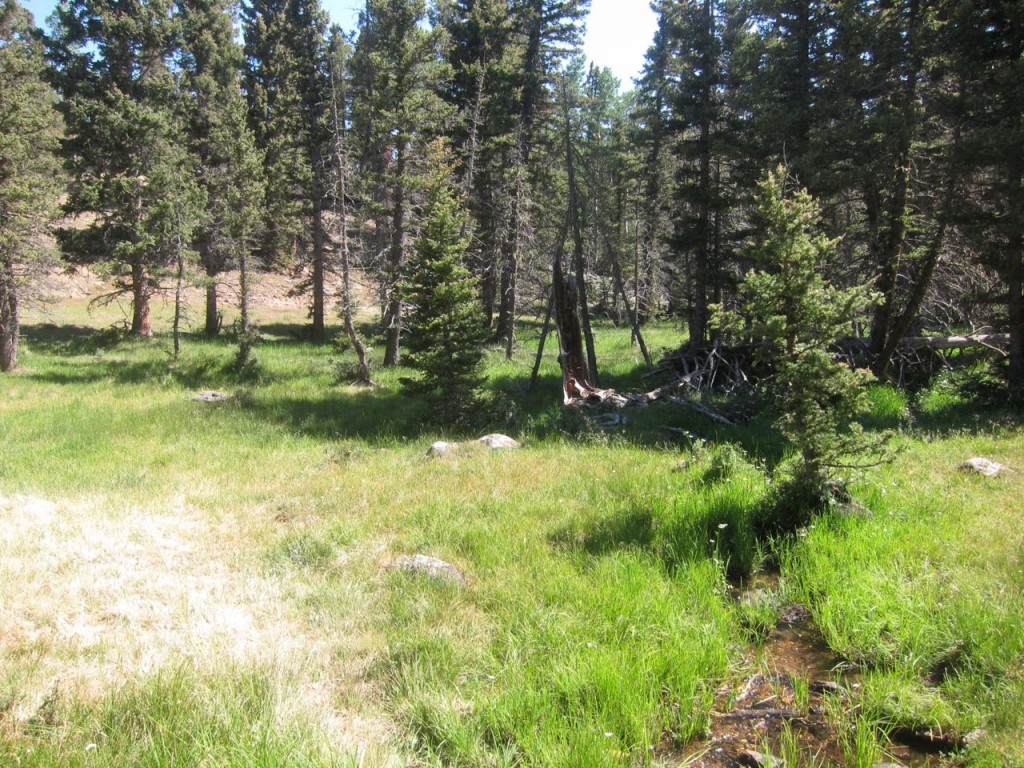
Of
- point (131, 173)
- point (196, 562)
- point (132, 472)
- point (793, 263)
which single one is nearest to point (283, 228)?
point (131, 173)

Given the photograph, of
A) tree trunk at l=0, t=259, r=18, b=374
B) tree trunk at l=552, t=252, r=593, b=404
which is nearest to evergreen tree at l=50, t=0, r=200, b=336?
tree trunk at l=0, t=259, r=18, b=374

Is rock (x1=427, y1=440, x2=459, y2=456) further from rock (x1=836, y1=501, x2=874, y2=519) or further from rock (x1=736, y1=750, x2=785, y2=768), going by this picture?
rock (x1=736, y1=750, x2=785, y2=768)

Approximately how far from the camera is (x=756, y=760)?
11.9 ft

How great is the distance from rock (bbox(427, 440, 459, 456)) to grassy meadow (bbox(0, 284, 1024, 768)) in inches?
15.6

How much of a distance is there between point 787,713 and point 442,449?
848 centimetres

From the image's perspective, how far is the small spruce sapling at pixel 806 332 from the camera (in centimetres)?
606

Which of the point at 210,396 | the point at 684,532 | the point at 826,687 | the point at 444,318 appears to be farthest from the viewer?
the point at 210,396

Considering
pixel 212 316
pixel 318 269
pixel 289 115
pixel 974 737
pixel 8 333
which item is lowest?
pixel 974 737

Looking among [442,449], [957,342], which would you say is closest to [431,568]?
[442,449]

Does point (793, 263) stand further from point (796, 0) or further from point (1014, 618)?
point (796, 0)

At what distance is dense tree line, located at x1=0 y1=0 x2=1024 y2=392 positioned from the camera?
41.5ft

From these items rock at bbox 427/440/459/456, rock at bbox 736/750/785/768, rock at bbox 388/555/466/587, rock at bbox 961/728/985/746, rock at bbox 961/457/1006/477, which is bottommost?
rock at bbox 736/750/785/768

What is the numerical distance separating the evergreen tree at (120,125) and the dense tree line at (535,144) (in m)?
Result: 0.11

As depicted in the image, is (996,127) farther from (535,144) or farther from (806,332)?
(535,144)
